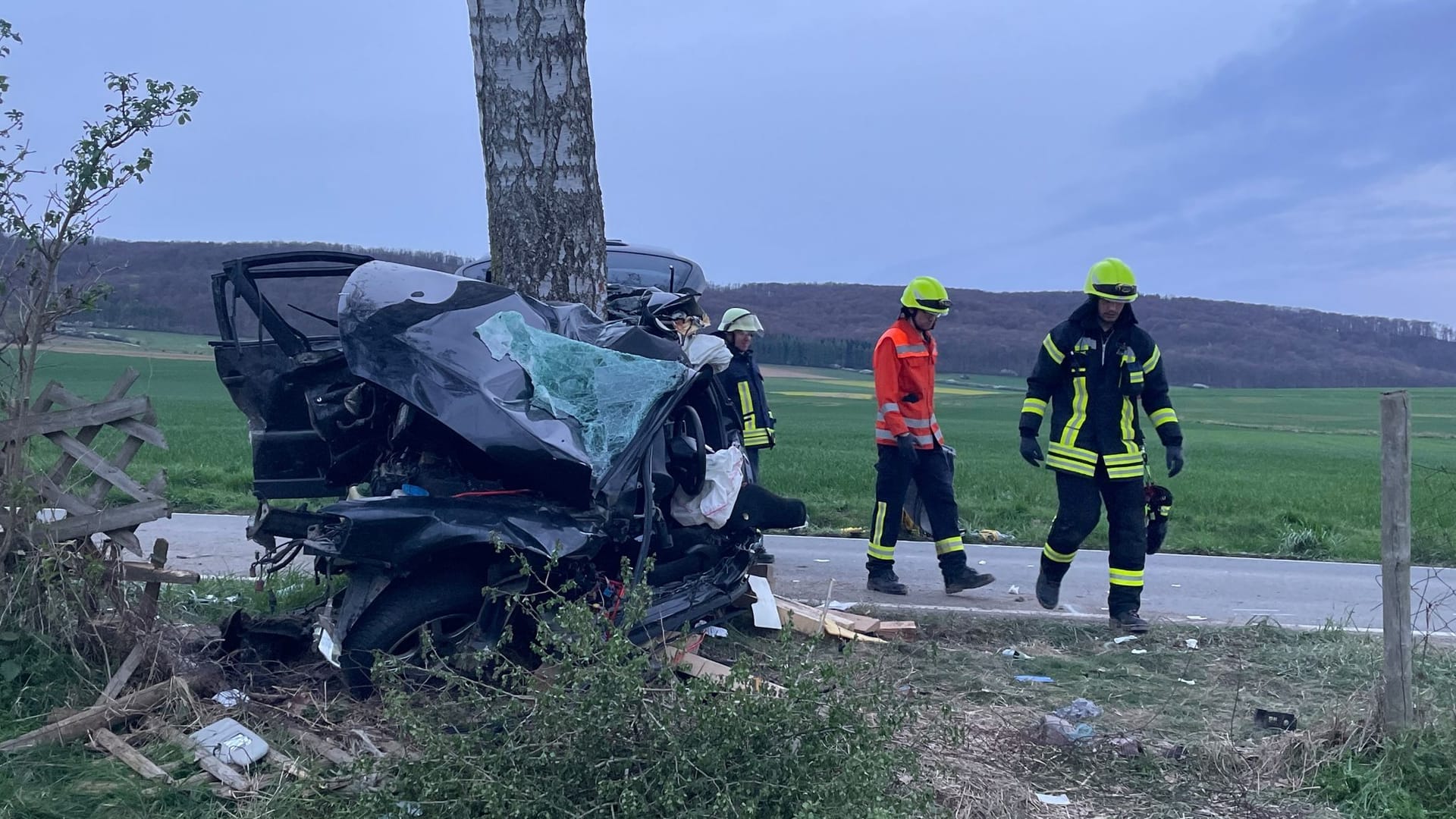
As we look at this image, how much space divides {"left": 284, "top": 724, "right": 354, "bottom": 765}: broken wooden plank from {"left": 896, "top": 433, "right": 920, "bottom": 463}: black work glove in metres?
4.22

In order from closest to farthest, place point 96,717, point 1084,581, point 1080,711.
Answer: point 96,717, point 1080,711, point 1084,581

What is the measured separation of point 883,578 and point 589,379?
11.2ft

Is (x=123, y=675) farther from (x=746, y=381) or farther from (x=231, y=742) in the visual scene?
(x=746, y=381)

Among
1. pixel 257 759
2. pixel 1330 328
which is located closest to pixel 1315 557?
pixel 257 759

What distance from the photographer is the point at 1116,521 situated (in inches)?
247

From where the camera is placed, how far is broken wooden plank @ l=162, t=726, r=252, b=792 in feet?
12.1

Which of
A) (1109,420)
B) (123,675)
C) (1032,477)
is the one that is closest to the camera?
(123,675)

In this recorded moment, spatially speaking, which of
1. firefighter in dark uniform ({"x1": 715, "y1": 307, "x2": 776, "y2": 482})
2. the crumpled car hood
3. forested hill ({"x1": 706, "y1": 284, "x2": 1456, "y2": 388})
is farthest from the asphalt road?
forested hill ({"x1": 706, "y1": 284, "x2": 1456, "y2": 388})

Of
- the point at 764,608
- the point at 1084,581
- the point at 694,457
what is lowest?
the point at 1084,581

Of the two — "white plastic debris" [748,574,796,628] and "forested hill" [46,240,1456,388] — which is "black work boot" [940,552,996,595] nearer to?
"white plastic debris" [748,574,796,628]

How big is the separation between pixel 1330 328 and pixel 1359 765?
86.5 meters

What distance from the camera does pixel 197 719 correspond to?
4164 millimetres

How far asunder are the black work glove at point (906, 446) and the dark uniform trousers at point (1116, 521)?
1.14 metres

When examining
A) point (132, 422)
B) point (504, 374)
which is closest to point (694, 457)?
point (504, 374)
